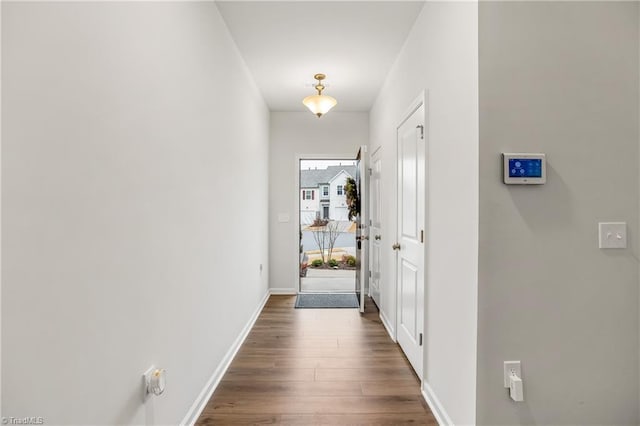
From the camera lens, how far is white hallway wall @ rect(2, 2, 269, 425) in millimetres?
820

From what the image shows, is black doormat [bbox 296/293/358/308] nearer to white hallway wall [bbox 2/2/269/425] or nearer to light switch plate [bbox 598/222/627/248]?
white hallway wall [bbox 2/2/269/425]

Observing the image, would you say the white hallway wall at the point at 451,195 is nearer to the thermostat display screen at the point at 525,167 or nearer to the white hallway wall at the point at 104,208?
the thermostat display screen at the point at 525,167

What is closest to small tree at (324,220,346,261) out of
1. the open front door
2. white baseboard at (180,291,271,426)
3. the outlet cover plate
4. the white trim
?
the open front door

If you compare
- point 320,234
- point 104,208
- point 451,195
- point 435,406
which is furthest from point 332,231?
point 104,208

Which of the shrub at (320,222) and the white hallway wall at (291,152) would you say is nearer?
the white hallway wall at (291,152)

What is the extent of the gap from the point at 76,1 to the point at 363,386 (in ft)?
8.28

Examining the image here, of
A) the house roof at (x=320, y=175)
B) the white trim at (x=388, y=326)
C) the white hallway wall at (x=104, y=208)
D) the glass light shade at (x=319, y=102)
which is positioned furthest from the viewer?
the house roof at (x=320, y=175)

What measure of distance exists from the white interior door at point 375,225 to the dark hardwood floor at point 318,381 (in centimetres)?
87

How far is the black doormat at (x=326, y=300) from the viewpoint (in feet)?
14.0

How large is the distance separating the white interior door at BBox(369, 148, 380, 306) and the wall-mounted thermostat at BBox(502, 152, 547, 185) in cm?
239

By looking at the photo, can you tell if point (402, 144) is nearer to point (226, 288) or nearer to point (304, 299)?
point (226, 288)

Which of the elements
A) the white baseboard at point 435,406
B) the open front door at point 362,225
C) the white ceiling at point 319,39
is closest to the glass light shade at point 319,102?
the white ceiling at point 319,39

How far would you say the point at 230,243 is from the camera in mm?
2695

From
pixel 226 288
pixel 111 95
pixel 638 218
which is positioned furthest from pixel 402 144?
pixel 111 95
